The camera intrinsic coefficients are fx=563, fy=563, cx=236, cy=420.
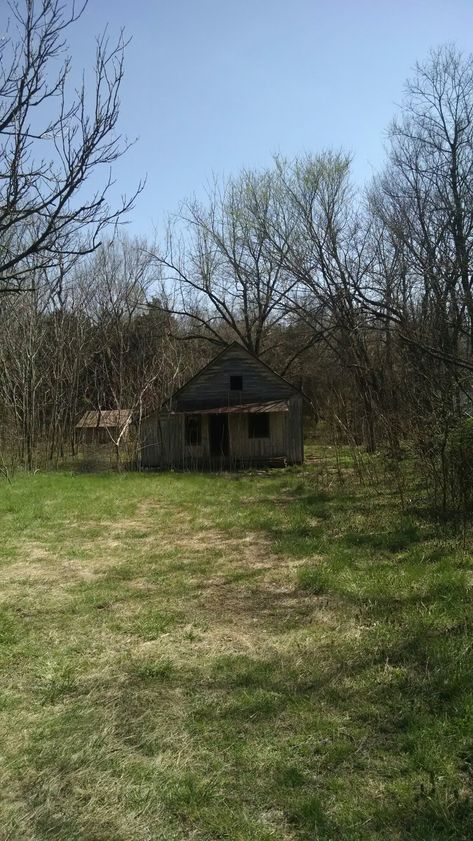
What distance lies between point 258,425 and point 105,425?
6214mm

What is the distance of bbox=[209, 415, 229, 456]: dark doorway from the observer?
71.2 ft

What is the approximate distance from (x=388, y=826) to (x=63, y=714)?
2062 mm

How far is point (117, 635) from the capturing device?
16.0 feet

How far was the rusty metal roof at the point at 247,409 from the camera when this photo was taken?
20453 mm

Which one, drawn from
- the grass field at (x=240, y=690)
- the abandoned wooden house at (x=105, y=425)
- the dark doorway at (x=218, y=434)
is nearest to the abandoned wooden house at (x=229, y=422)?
the dark doorway at (x=218, y=434)

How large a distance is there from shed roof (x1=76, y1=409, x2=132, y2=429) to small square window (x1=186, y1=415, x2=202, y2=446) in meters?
2.33

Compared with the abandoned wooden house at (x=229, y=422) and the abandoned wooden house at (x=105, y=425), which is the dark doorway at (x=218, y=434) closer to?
the abandoned wooden house at (x=229, y=422)

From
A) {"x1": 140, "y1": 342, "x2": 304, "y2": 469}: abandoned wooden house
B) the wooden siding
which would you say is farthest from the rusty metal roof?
the wooden siding

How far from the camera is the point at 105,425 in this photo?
22.7 m

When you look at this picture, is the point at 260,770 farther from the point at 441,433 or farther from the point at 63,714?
the point at 441,433

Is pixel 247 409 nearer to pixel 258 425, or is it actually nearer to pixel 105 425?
pixel 258 425

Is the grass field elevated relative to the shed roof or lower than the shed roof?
lower

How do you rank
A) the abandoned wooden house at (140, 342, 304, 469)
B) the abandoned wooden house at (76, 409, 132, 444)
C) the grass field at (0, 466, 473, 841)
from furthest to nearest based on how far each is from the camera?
the abandoned wooden house at (140, 342, 304, 469)
the abandoned wooden house at (76, 409, 132, 444)
the grass field at (0, 466, 473, 841)

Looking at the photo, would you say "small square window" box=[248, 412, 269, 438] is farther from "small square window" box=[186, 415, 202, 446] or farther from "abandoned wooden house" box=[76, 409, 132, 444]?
"abandoned wooden house" box=[76, 409, 132, 444]
